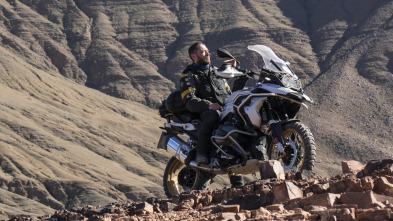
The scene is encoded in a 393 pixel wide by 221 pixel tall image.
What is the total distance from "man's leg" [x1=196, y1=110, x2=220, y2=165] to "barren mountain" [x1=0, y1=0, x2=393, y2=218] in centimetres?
3488

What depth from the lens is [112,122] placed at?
73188 mm

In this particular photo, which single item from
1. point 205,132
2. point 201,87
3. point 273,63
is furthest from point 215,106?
point 273,63

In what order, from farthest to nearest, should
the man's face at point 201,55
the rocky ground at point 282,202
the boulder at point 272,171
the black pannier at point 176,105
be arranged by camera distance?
1. the black pannier at point 176,105
2. the man's face at point 201,55
3. the boulder at point 272,171
4. the rocky ground at point 282,202

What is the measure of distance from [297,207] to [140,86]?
84.4 meters

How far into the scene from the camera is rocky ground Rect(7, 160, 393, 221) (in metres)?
4.58

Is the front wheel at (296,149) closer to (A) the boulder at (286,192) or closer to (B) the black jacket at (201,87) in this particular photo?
(B) the black jacket at (201,87)

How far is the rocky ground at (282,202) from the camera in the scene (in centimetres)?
458

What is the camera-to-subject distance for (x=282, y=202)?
5.40 meters

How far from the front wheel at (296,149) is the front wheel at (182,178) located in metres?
1.27

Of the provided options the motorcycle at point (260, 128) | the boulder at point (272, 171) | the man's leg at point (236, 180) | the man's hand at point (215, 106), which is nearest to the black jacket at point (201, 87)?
the man's hand at point (215, 106)

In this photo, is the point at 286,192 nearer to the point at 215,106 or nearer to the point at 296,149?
the point at 296,149

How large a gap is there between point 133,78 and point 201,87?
8180 cm

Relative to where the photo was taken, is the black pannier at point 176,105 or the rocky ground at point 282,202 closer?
the rocky ground at point 282,202

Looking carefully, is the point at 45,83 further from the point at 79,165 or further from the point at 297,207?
the point at 297,207
